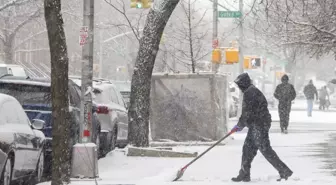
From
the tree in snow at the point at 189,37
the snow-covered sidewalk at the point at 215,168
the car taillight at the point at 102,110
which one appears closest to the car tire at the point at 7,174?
the snow-covered sidewalk at the point at 215,168

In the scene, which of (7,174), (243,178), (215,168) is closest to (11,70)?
(215,168)

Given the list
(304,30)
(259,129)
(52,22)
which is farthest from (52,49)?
(304,30)

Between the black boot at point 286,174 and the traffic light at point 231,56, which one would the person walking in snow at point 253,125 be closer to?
the black boot at point 286,174

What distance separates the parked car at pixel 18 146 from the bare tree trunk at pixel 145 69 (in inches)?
221

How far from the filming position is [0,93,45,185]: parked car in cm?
1021

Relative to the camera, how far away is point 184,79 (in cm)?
2053

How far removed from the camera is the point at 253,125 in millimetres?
12531

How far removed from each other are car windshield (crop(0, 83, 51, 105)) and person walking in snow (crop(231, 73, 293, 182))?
323 cm

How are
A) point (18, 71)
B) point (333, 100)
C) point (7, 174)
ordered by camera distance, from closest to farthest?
point (7, 174), point (18, 71), point (333, 100)

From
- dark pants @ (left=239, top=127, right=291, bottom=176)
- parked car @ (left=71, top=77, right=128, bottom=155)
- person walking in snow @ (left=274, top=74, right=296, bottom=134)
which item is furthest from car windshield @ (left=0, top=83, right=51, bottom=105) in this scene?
person walking in snow @ (left=274, top=74, right=296, bottom=134)

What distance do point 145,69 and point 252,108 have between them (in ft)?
18.8

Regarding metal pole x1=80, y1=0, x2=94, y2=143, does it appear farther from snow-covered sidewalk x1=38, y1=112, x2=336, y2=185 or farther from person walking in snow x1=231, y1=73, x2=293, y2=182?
person walking in snow x1=231, y1=73, x2=293, y2=182

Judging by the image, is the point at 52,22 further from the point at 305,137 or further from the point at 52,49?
the point at 305,137

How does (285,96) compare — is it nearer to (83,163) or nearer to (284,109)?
(284,109)
